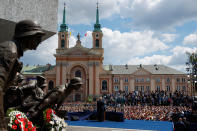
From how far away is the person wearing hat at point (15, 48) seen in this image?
162 centimetres

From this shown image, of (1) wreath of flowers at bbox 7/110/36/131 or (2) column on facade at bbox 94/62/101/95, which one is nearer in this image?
(1) wreath of flowers at bbox 7/110/36/131

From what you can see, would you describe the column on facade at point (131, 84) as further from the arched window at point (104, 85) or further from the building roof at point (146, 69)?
the arched window at point (104, 85)

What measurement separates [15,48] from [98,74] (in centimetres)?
5440

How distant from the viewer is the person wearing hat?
1.62 m

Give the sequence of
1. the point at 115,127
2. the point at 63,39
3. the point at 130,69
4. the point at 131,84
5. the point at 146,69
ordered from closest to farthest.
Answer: the point at 115,127 → the point at 131,84 → the point at 63,39 → the point at 130,69 → the point at 146,69

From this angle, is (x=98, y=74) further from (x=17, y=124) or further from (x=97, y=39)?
(x=17, y=124)

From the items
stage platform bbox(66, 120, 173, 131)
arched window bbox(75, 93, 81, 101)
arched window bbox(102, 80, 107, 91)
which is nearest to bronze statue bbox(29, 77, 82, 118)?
stage platform bbox(66, 120, 173, 131)

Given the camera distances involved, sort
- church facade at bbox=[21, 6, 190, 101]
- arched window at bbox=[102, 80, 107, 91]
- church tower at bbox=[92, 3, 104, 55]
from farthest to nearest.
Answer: church tower at bbox=[92, 3, 104, 55]
arched window at bbox=[102, 80, 107, 91]
church facade at bbox=[21, 6, 190, 101]

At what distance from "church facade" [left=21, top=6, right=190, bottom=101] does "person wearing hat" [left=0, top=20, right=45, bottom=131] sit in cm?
5373

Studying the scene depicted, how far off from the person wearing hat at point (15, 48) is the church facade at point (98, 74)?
176 ft

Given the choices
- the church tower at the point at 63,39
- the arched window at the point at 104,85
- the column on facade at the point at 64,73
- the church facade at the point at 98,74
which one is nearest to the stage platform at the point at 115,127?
the church facade at the point at 98,74

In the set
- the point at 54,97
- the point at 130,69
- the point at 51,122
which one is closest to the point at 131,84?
the point at 130,69

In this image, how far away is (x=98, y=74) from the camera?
184 feet

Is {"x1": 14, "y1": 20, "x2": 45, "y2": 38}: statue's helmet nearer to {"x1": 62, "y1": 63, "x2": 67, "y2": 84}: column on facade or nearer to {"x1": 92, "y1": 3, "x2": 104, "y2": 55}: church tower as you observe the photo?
{"x1": 62, "y1": 63, "x2": 67, "y2": 84}: column on facade
